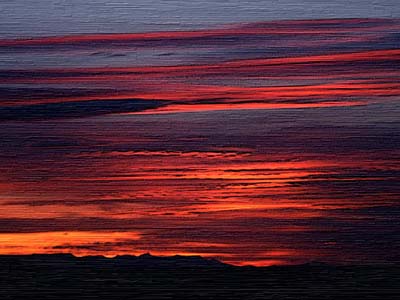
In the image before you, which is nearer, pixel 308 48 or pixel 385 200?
pixel 385 200

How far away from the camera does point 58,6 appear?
2127 millimetres

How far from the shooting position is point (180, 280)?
188cm

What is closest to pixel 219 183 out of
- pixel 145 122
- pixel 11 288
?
pixel 145 122

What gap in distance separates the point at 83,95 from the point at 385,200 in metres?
0.75

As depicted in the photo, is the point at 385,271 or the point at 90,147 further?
the point at 90,147

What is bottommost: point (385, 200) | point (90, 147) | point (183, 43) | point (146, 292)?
point (146, 292)

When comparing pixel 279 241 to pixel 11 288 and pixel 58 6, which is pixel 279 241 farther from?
pixel 58 6

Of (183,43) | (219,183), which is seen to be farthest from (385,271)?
(183,43)

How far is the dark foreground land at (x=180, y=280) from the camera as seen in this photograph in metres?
1.87

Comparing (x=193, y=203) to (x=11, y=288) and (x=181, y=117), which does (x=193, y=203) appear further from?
(x=11, y=288)

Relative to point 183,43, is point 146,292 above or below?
below

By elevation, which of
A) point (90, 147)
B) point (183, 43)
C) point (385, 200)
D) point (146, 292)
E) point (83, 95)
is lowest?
point (146, 292)

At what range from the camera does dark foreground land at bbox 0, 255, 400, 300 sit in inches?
73.5

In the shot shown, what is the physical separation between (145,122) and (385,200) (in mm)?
583
